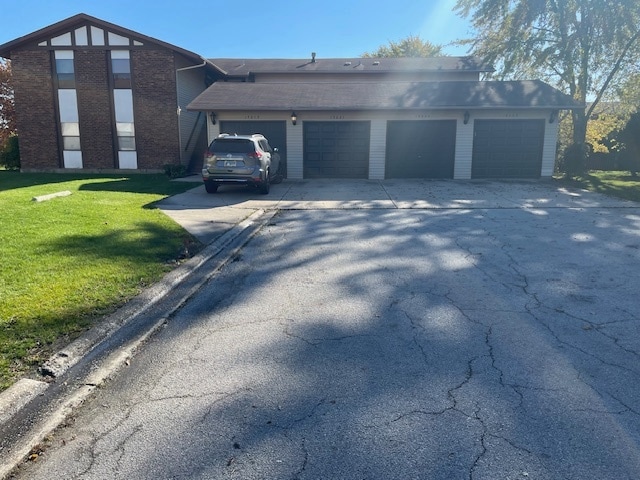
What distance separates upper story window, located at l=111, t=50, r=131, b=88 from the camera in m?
21.4

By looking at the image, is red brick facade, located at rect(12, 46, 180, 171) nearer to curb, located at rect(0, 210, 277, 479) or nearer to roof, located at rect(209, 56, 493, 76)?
roof, located at rect(209, 56, 493, 76)

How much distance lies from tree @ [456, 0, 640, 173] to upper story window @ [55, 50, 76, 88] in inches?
766

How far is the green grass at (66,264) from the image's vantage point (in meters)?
3.89

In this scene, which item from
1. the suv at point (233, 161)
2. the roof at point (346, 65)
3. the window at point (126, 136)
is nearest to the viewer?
the suv at point (233, 161)

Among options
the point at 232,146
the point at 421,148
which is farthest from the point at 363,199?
the point at 421,148

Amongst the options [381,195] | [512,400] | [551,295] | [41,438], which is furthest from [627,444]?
[381,195]

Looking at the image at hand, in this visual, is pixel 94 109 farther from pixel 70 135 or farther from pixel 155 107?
pixel 155 107

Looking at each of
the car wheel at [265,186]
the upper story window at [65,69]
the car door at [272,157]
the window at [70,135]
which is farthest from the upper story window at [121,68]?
the car wheel at [265,186]

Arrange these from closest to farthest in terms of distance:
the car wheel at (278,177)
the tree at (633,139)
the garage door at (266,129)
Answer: the car wheel at (278,177) → the garage door at (266,129) → the tree at (633,139)

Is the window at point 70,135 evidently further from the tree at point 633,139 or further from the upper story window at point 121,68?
the tree at point 633,139

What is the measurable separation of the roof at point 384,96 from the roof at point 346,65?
5.70m

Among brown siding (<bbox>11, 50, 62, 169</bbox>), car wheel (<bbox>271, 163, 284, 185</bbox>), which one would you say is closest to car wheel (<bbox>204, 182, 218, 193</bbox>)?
car wheel (<bbox>271, 163, 284, 185</bbox>)

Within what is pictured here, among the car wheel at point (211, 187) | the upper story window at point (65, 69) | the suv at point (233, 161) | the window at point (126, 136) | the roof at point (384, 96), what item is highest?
the upper story window at point (65, 69)

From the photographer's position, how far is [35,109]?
21.9m
